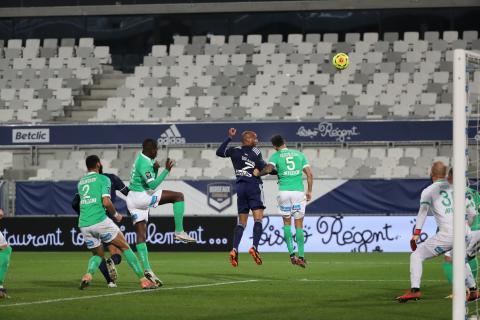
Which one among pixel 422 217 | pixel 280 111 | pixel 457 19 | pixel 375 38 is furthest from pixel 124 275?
pixel 457 19

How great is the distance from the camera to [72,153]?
33.3m

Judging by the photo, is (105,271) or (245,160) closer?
(105,271)

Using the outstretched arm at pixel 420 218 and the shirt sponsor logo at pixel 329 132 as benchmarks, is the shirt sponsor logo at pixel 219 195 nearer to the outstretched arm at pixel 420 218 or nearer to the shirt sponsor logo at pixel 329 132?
the shirt sponsor logo at pixel 329 132

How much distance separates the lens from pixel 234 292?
46.6 feet

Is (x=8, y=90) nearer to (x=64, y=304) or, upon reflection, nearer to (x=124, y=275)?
(x=124, y=275)

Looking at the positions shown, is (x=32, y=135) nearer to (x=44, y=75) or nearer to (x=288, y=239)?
(x=44, y=75)

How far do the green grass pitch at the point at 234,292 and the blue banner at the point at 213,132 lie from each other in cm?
879

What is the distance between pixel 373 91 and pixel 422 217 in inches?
810

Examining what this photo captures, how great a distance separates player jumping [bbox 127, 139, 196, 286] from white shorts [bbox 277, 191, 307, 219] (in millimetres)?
3309

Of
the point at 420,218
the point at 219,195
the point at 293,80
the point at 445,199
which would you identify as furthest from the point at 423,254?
the point at 293,80

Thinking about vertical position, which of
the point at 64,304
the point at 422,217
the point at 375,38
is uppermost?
the point at 375,38

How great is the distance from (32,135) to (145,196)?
703 inches

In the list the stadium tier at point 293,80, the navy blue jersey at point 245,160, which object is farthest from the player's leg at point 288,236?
the stadium tier at point 293,80

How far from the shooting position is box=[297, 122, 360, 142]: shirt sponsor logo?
30.6 m
